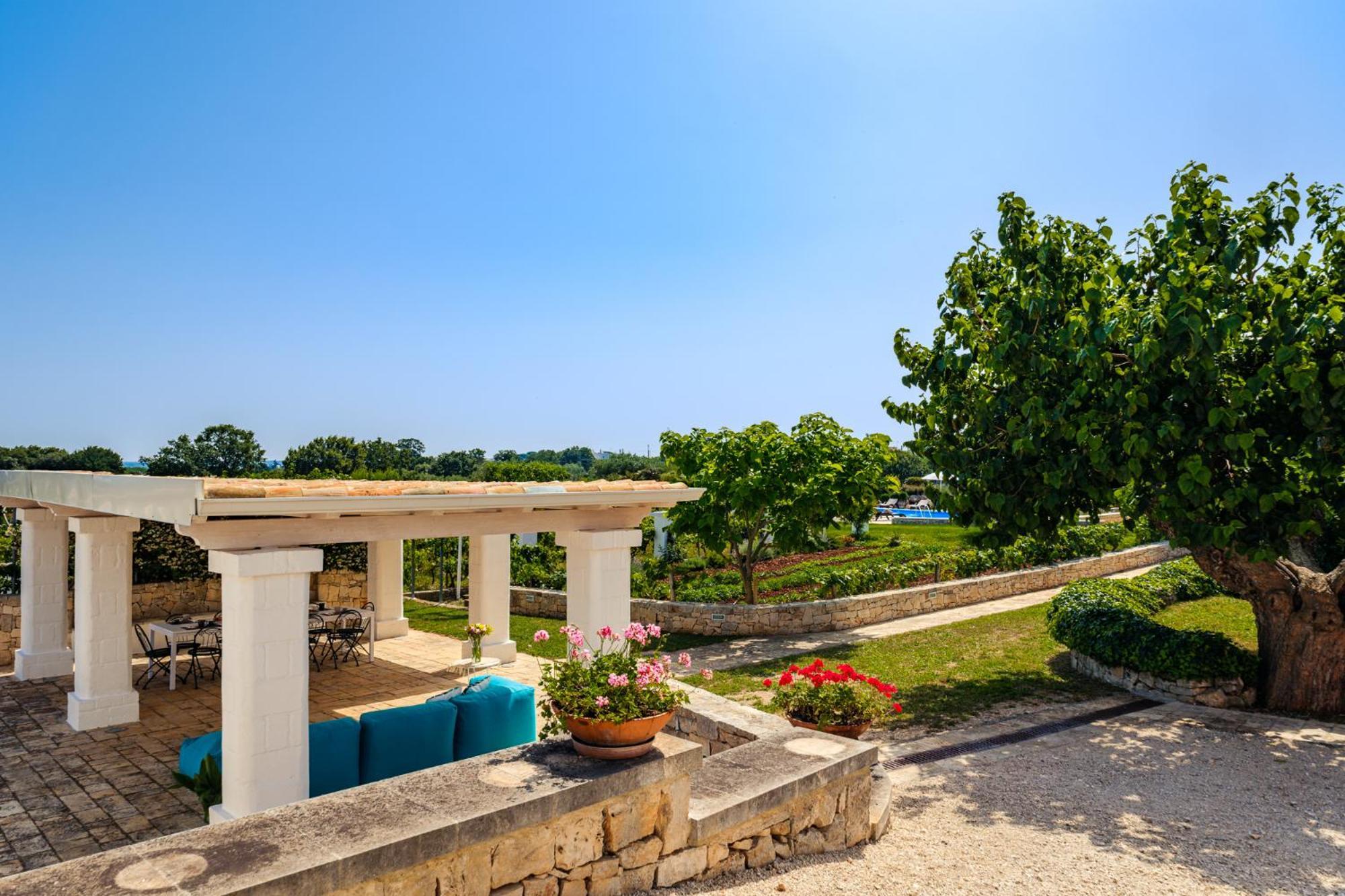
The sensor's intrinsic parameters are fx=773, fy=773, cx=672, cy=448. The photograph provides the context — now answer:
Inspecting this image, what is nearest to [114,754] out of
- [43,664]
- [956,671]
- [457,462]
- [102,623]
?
[102,623]

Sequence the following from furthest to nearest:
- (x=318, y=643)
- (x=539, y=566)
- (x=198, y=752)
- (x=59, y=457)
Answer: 1. (x=59, y=457)
2. (x=539, y=566)
3. (x=318, y=643)
4. (x=198, y=752)

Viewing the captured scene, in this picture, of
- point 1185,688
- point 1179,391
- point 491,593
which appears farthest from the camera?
point 491,593

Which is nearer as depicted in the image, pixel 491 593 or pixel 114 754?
pixel 114 754

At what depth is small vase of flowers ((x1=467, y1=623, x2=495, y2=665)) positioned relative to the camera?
1198cm

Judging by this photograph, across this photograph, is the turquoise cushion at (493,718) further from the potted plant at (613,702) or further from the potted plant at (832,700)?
the potted plant at (613,702)

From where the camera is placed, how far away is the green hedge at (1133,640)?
10.6m

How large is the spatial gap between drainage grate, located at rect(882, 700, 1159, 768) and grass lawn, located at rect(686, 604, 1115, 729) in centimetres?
65

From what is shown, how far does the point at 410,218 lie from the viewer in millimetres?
19422

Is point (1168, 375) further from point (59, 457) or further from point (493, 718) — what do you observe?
point (59, 457)

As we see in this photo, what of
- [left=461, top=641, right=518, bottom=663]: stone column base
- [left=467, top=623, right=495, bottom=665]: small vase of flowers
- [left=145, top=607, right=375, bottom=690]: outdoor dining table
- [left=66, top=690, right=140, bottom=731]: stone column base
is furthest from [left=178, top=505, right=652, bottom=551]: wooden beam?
[left=461, top=641, right=518, bottom=663]: stone column base

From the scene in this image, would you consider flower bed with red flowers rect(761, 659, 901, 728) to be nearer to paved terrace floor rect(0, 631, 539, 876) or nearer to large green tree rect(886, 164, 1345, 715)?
large green tree rect(886, 164, 1345, 715)

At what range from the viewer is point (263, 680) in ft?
18.5

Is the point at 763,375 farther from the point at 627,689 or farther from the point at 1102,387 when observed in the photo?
the point at 627,689

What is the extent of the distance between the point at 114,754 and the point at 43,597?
14.1 feet
